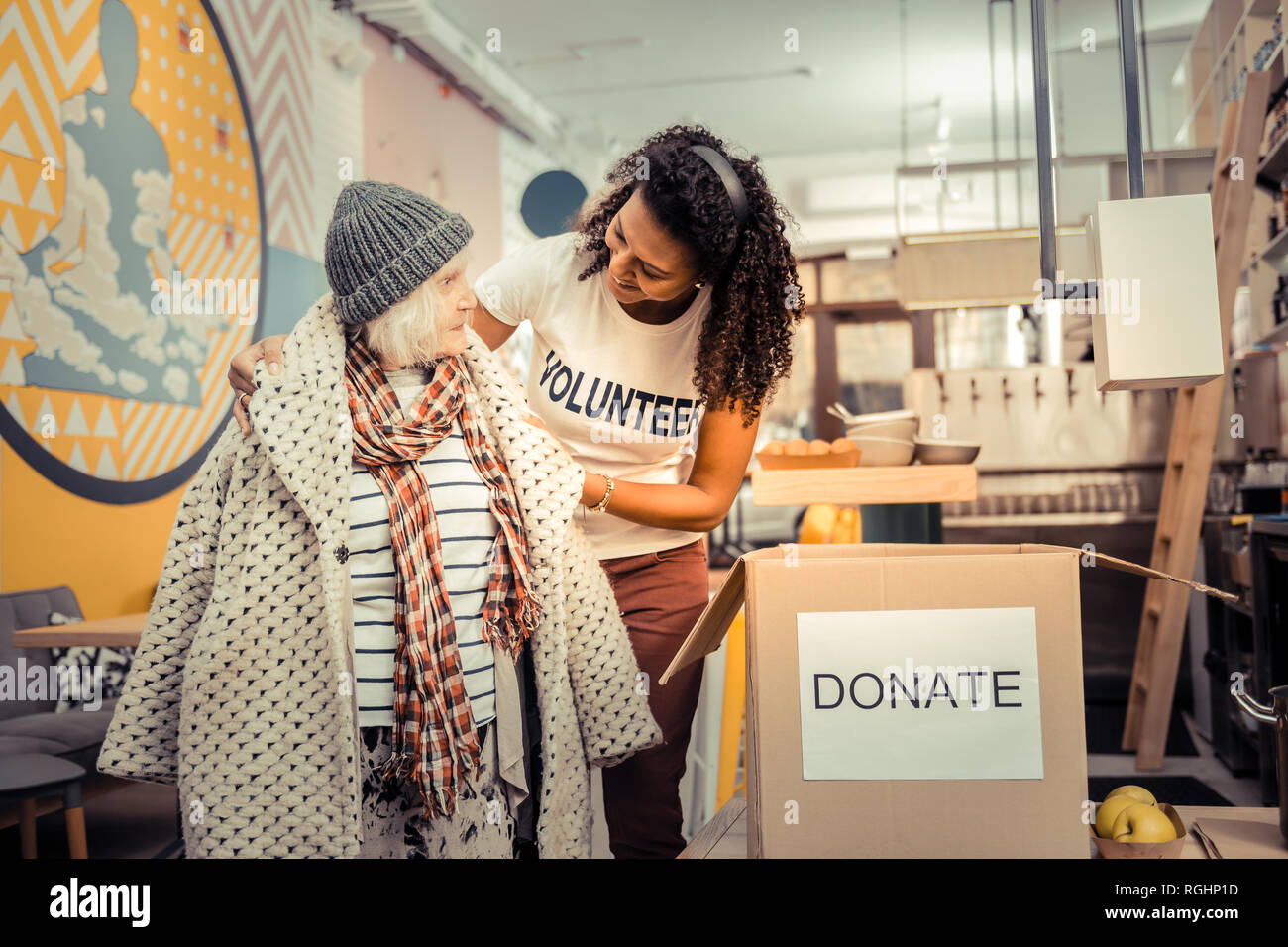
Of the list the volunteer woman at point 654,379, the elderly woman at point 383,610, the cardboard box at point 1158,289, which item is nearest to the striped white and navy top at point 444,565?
the elderly woman at point 383,610

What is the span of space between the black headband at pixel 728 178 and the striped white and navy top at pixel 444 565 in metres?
0.53

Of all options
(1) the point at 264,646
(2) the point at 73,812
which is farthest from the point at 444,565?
(2) the point at 73,812

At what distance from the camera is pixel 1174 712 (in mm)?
4863

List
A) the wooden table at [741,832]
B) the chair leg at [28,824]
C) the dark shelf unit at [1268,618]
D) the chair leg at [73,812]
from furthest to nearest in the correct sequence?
the dark shelf unit at [1268,618] → the chair leg at [28,824] → the chair leg at [73,812] → the wooden table at [741,832]

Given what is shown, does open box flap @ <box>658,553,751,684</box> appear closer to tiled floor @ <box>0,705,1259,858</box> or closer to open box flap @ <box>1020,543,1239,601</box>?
open box flap @ <box>1020,543,1239,601</box>

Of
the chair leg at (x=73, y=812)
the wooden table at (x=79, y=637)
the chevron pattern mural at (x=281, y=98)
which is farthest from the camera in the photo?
the chevron pattern mural at (x=281, y=98)

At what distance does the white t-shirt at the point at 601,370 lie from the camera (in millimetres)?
1699

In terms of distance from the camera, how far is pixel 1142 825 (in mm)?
989

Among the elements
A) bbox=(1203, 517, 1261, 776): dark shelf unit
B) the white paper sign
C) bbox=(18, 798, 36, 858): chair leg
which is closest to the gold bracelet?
the white paper sign

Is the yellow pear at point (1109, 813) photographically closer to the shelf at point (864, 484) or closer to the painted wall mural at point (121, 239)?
the shelf at point (864, 484)

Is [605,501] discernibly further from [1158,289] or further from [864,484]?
[864,484]

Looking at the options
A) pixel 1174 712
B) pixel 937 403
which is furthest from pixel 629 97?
pixel 1174 712

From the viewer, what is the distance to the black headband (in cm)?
152
